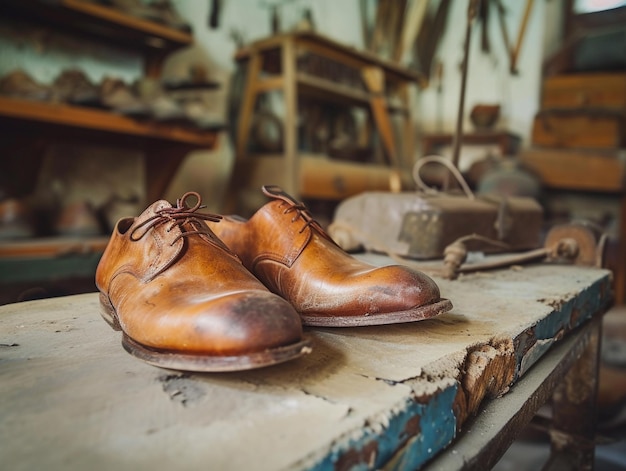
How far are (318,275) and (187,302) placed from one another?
200mm

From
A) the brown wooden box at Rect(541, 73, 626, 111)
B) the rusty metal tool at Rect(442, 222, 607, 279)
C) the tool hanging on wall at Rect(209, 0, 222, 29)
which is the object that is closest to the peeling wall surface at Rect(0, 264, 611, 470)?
the rusty metal tool at Rect(442, 222, 607, 279)

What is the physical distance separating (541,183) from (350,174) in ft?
4.47

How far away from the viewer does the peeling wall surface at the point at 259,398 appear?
1.12ft

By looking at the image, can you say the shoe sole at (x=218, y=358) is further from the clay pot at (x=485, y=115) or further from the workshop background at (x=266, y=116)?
the clay pot at (x=485, y=115)

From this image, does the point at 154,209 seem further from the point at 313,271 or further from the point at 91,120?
the point at 91,120

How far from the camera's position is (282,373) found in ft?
1.55

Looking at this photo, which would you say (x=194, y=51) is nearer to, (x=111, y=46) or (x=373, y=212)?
(x=111, y=46)

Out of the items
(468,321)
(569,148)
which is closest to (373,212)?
(468,321)

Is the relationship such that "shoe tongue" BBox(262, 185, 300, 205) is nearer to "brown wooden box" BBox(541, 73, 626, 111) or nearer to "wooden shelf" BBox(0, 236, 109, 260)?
"wooden shelf" BBox(0, 236, 109, 260)

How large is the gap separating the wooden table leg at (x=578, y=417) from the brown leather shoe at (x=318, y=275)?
86 cm

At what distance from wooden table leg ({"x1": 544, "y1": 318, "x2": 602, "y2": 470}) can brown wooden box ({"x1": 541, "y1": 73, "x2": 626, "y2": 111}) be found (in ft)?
8.43

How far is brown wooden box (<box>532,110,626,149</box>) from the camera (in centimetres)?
307

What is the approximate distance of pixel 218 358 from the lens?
17.2 inches

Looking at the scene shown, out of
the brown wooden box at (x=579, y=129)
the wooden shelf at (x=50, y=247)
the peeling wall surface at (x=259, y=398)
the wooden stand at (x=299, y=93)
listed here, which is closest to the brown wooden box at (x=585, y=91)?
the brown wooden box at (x=579, y=129)
